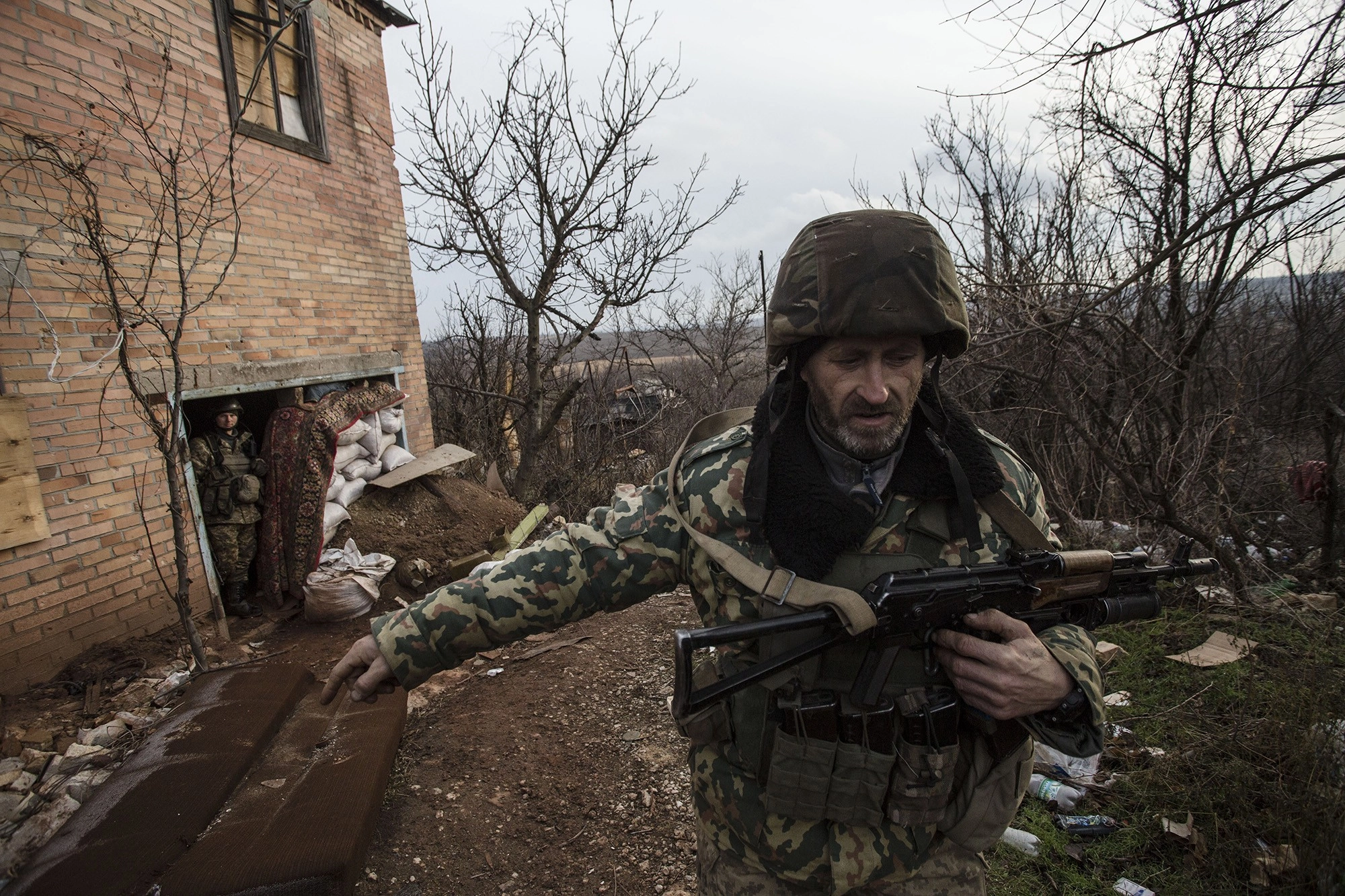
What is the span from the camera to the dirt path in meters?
2.57

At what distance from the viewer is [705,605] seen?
1596 mm

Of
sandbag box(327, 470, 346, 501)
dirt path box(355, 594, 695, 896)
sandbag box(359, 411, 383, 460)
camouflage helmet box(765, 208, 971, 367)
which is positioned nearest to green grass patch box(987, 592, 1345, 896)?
dirt path box(355, 594, 695, 896)

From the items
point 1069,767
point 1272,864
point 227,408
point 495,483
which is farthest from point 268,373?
point 1272,864

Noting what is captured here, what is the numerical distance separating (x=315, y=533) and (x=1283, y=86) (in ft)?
22.9

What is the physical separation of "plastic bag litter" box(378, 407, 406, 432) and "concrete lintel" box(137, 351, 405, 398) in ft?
1.39

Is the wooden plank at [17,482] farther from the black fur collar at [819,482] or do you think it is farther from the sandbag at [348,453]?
the black fur collar at [819,482]

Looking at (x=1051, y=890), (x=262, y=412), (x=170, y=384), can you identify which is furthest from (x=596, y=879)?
(x=262, y=412)

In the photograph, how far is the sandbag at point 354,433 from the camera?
602 centimetres

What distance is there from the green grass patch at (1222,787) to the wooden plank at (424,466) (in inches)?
234

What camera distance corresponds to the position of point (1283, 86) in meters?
2.93

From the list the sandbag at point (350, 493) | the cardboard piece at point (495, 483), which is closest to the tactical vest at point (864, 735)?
the sandbag at point (350, 493)

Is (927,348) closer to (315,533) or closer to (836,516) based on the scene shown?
(836,516)

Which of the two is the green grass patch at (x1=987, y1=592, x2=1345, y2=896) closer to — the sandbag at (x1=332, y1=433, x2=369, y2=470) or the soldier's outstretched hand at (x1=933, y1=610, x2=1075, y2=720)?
the soldier's outstretched hand at (x1=933, y1=610, x2=1075, y2=720)

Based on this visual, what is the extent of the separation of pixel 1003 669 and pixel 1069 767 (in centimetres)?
214
